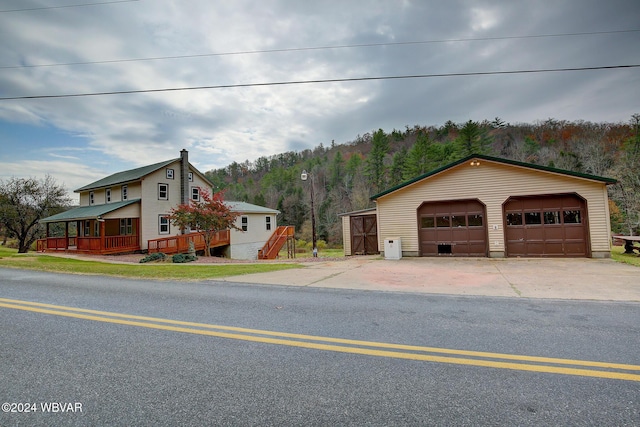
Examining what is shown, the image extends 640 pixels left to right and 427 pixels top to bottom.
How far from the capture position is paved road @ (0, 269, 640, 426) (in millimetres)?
2279

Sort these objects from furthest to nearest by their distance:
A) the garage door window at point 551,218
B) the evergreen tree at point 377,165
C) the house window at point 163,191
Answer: the evergreen tree at point 377,165, the house window at point 163,191, the garage door window at point 551,218

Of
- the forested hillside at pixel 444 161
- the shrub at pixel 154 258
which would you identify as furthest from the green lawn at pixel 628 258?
the shrub at pixel 154 258

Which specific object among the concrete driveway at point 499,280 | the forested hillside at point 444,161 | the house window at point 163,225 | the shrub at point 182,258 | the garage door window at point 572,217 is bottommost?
the concrete driveway at point 499,280

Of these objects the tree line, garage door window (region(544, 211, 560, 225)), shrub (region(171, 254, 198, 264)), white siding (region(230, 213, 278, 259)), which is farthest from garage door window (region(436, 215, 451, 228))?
white siding (region(230, 213, 278, 259))

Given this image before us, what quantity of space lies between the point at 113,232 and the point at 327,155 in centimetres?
6463

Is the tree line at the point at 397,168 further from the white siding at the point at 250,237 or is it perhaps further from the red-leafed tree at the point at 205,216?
the red-leafed tree at the point at 205,216

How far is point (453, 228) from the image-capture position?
14914 mm

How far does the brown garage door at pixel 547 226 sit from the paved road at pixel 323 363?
8950 mm

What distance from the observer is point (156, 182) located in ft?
77.1

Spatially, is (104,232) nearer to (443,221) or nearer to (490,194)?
(443,221)

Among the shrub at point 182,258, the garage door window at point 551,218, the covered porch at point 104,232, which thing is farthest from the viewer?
the covered porch at point 104,232

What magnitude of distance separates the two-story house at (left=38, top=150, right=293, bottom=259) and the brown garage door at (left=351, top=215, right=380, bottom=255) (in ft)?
21.2

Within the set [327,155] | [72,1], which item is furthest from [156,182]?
[327,155]

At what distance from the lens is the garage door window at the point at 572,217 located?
13.2 meters
